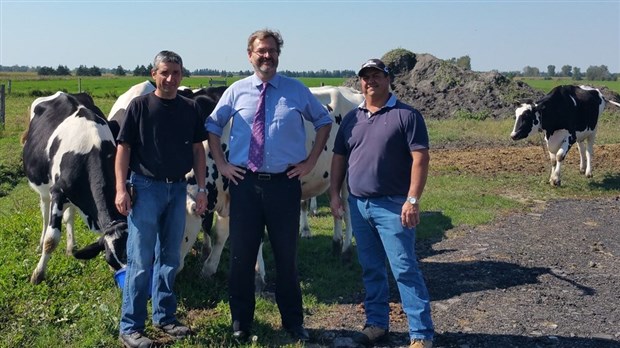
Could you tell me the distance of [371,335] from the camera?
17.1ft

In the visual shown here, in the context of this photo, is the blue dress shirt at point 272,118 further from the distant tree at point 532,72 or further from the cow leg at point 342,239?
the distant tree at point 532,72

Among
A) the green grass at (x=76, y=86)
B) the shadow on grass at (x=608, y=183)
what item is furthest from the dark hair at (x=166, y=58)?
the green grass at (x=76, y=86)

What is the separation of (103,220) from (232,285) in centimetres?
149

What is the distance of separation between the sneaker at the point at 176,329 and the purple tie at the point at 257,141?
145 cm

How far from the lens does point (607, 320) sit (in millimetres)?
5832

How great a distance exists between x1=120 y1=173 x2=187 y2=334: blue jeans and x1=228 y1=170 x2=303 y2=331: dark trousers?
46 centimetres

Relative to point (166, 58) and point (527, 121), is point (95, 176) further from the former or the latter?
point (527, 121)

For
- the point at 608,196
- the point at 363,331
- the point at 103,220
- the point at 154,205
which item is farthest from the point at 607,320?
the point at 608,196

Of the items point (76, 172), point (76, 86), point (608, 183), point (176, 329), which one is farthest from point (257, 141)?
point (76, 86)

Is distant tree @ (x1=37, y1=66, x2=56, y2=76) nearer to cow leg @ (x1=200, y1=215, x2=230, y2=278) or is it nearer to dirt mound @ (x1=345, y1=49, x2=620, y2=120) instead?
dirt mound @ (x1=345, y1=49, x2=620, y2=120)

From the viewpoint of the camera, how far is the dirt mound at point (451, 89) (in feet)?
94.6

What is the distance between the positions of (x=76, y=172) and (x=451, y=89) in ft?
87.7

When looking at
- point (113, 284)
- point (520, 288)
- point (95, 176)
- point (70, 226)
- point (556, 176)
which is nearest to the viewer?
point (95, 176)

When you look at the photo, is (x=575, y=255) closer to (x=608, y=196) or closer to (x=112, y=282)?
(x=608, y=196)
